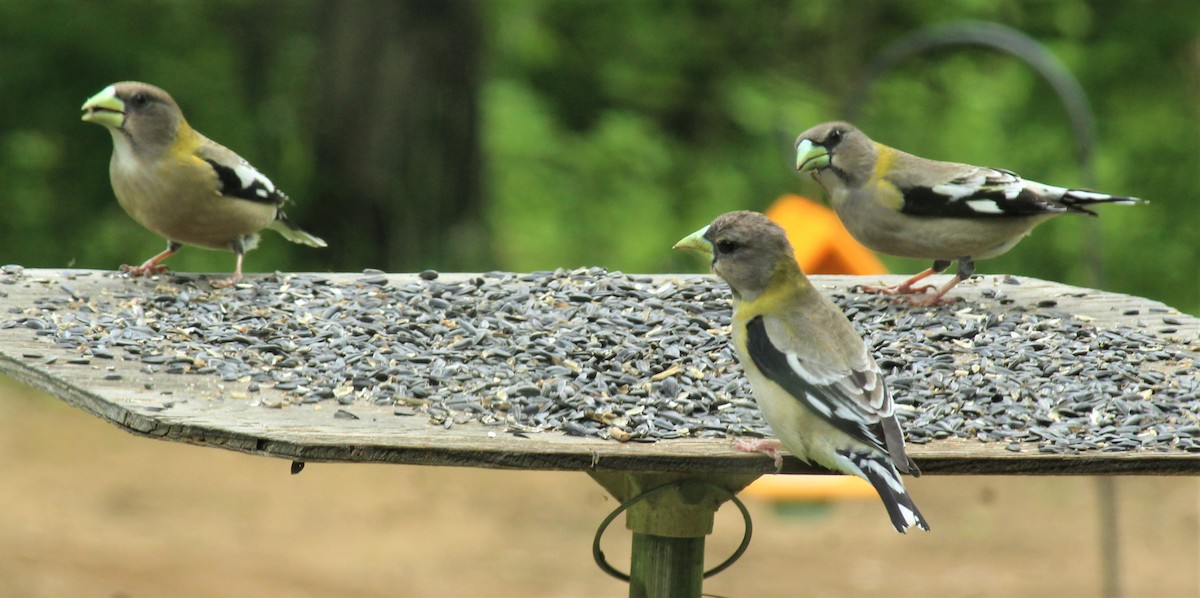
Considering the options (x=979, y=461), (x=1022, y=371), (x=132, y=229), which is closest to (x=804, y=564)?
(x=1022, y=371)

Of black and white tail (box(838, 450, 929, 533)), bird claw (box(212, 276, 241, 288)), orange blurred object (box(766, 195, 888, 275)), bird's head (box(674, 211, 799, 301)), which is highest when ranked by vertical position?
orange blurred object (box(766, 195, 888, 275))

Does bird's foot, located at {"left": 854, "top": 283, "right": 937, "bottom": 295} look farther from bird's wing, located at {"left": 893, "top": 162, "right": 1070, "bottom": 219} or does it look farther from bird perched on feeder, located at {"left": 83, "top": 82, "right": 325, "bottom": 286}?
bird perched on feeder, located at {"left": 83, "top": 82, "right": 325, "bottom": 286}

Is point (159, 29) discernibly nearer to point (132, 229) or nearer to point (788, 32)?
point (132, 229)

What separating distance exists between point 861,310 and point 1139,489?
20.5 ft

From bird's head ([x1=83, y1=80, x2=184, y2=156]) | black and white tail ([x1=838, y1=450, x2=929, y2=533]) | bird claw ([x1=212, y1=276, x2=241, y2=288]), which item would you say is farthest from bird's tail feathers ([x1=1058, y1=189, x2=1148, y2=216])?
bird's head ([x1=83, y1=80, x2=184, y2=156])

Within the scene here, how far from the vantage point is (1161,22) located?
12.9m

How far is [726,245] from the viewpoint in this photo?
3766mm

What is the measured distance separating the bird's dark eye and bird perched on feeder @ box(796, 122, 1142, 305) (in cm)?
127

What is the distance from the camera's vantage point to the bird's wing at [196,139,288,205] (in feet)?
17.9

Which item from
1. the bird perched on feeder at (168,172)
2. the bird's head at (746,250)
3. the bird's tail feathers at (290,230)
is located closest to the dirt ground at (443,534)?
the bird's tail feathers at (290,230)

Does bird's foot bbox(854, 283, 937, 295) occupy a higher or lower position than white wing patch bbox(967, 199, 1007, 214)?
lower

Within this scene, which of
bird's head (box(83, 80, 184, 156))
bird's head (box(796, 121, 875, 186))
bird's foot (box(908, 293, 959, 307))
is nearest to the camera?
bird's foot (box(908, 293, 959, 307))

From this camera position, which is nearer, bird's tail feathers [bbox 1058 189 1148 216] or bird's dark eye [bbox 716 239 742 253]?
bird's dark eye [bbox 716 239 742 253]

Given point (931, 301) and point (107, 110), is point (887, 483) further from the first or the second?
point (107, 110)
